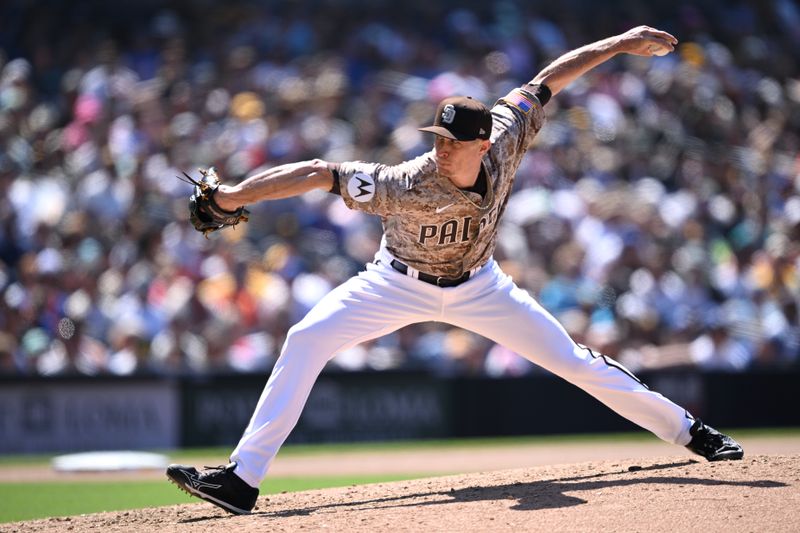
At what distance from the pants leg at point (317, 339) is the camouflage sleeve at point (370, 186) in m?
0.42

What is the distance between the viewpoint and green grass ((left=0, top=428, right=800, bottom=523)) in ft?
26.2

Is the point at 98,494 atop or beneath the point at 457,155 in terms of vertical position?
beneath

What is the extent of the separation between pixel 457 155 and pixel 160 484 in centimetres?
522

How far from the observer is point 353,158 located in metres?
13.4

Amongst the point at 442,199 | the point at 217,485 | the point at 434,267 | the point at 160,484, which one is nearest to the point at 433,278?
the point at 434,267

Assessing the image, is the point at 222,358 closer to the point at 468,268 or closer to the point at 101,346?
the point at 101,346

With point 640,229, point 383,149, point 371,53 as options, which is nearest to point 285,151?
point 383,149

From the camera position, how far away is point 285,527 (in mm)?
5137

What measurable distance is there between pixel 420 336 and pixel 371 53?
470 centimetres

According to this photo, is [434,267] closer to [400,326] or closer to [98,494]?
[400,326]

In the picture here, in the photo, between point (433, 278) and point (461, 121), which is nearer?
point (461, 121)

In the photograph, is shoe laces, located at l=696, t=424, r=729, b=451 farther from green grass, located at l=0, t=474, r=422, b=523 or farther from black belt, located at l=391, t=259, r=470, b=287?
green grass, located at l=0, t=474, r=422, b=523

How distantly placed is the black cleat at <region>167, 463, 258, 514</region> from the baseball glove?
1.12 meters

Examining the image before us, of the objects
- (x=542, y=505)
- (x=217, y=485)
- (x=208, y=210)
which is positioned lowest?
(x=542, y=505)
